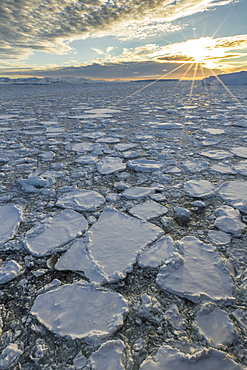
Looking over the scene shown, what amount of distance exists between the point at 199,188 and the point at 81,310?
1.23m

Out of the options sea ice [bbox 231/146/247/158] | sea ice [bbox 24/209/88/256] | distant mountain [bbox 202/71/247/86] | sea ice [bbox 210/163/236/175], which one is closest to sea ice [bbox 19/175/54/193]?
sea ice [bbox 24/209/88/256]

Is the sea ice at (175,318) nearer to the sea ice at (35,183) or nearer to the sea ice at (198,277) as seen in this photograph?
the sea ice at (198,277)

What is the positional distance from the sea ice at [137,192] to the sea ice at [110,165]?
1.36 feet

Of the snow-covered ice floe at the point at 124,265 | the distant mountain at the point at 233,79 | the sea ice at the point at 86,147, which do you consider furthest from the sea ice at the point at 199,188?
the distant mountain at the point at 233,79

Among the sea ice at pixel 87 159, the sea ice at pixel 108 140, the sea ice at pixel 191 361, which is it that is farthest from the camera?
the sea ice at pixel 108 140

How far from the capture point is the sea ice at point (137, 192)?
1577 millimetres

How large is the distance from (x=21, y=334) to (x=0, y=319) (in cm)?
12

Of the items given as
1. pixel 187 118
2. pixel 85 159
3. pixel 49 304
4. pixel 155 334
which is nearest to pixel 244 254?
pixel 155 334

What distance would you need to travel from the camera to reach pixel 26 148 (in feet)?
9.12

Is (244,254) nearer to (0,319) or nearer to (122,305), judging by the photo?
(122,305)

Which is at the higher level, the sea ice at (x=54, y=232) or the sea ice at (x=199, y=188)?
the sea ice at (x=199, y=188)

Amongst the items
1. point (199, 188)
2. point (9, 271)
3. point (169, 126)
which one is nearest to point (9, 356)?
point (9, 271)

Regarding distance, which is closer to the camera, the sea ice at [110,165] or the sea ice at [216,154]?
the sea ice at [110,165]

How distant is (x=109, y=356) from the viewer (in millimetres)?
652
